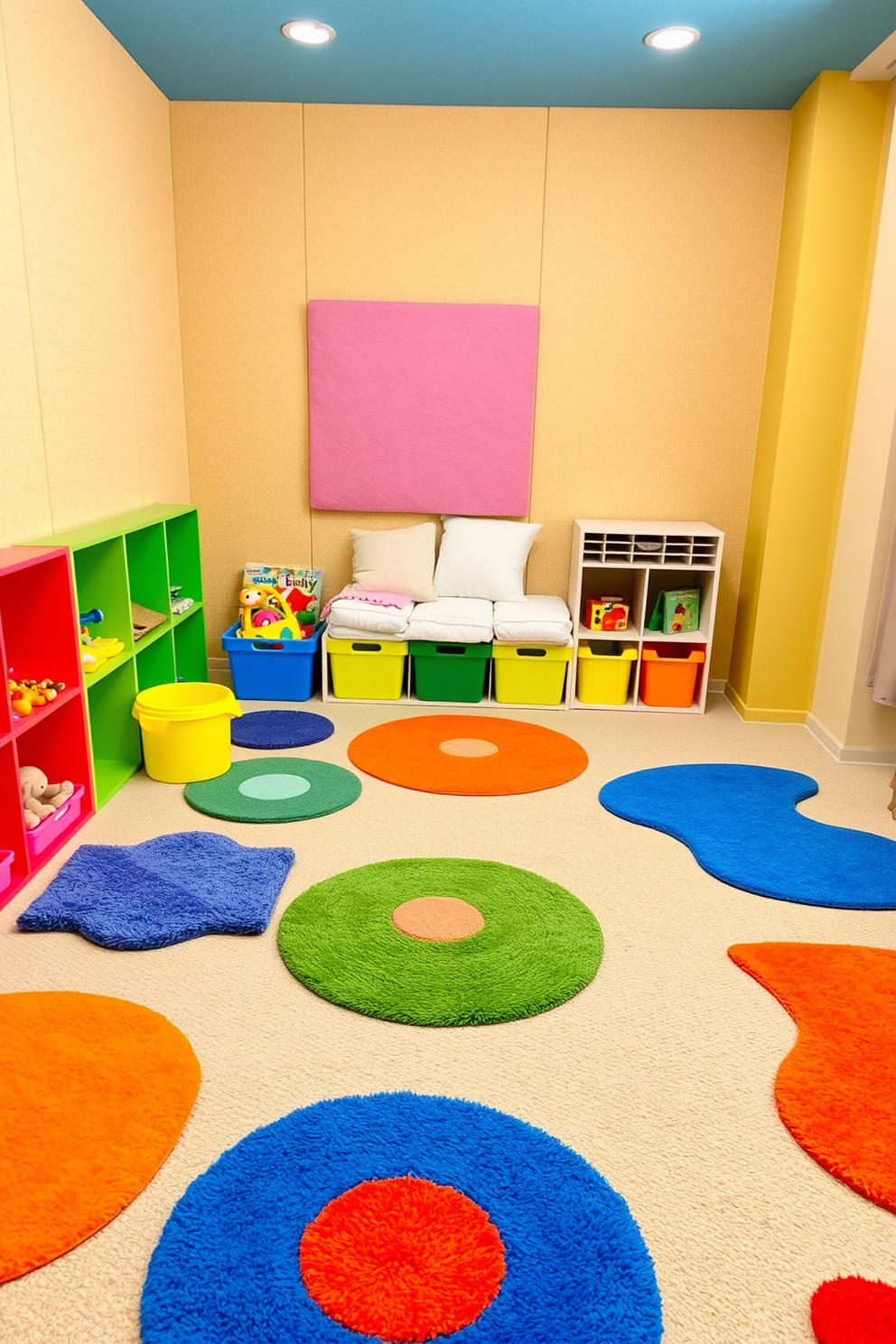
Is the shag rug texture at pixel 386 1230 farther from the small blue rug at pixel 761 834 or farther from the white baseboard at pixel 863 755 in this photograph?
the white baseboard at pixel 863 755

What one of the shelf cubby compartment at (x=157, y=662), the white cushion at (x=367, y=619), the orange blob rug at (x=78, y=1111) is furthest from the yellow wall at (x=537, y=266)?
the orange blob rug at (x=78, y=1111)

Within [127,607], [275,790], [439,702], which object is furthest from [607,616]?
[127,607]

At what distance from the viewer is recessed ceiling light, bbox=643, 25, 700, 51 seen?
318cm

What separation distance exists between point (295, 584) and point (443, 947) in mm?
2482

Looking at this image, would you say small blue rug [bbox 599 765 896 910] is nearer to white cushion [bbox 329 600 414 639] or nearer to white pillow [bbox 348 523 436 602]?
white cushion [bbox 329 600 414 639]

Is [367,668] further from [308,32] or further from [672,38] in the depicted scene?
[672,38]

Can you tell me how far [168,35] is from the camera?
10.9ft

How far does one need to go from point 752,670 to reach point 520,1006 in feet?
8.11

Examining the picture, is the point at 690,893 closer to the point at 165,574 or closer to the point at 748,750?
the point at 748,750

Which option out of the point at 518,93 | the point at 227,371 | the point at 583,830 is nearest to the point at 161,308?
the point at 227,371

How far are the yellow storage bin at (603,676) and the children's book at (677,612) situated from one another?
0.66ft

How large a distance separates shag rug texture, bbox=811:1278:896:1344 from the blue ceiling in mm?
3503

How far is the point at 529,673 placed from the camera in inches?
160

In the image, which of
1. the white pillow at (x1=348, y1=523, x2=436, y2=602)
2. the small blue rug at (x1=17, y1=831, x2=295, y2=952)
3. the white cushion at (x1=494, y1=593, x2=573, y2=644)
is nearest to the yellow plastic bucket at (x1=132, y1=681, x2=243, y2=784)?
the small blue rug at (x1=17, y1=831, x2=295, y2=952)
